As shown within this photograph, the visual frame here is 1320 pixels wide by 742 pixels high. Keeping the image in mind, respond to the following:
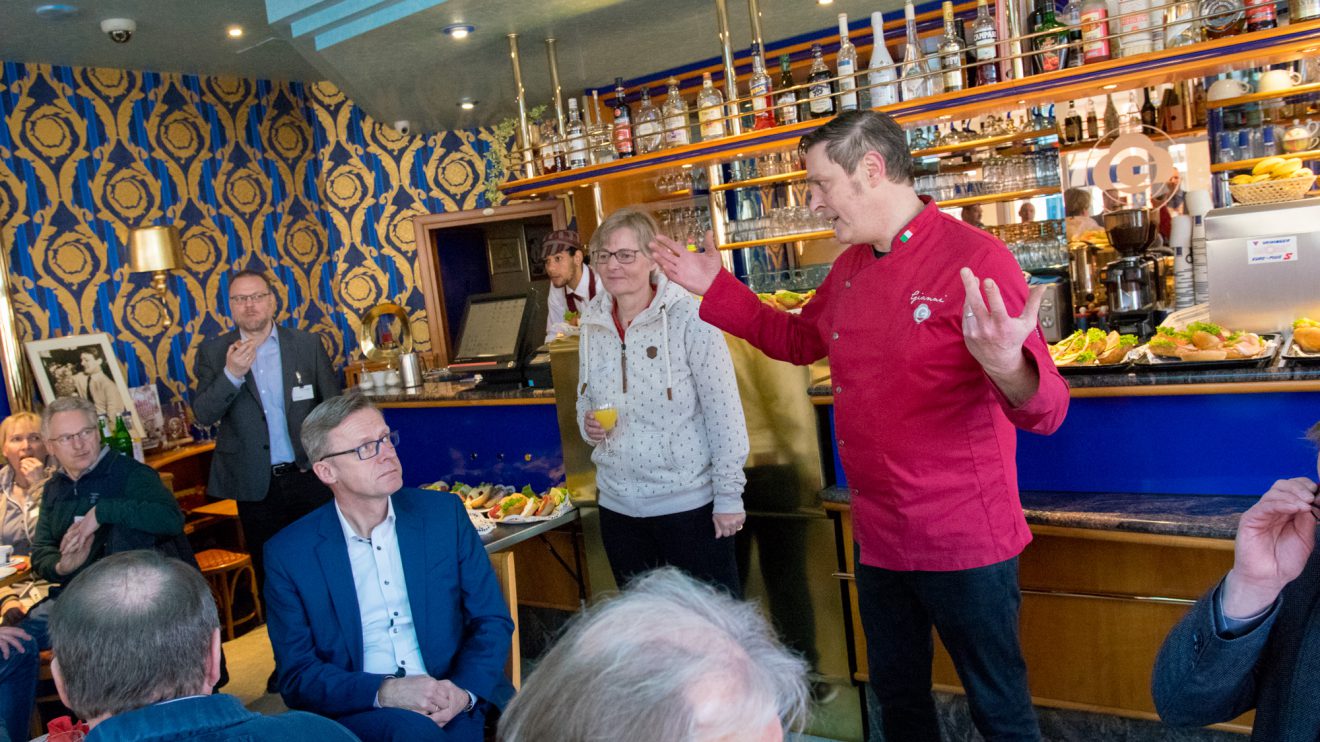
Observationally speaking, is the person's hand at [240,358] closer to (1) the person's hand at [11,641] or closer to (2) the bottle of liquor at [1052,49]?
(1) the person's hand at [11,641]

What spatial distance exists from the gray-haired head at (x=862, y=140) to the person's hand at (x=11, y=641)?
2.04 meters

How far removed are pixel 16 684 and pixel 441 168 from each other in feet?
19.6

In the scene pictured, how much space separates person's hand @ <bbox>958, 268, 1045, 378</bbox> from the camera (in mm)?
1896

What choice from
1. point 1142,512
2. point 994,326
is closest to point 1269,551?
point 994,326

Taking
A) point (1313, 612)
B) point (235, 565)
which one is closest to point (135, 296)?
point (235, 565)

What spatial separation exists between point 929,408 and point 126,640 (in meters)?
1.60

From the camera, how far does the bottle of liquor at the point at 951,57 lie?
392cm

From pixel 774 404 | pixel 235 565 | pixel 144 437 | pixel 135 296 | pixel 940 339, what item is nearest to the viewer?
pixel 940 339

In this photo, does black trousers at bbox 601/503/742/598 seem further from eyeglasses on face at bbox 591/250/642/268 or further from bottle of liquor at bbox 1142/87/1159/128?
bottle of liquor at bbox 1142/87/1159/128

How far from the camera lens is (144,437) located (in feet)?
20.3

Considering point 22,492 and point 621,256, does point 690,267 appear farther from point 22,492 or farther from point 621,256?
point 22,492

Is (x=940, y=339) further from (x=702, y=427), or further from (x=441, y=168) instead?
(x=441, y=168)

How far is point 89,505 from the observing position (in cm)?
327

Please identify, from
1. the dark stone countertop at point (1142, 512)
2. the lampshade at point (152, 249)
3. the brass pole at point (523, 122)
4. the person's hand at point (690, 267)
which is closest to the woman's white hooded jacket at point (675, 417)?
the person's hand at point (690, 267)
